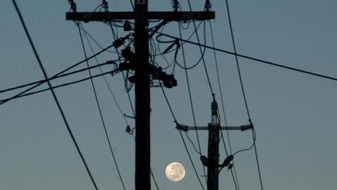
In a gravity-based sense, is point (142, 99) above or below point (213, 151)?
above

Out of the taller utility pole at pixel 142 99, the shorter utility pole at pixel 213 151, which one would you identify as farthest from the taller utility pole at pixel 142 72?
the shorter utility pole at pixel 213 151

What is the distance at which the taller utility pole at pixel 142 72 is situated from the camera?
1836 centimetres

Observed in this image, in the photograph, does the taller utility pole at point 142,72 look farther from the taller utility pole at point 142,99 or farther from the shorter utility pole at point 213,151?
the shorter utility pole at point 213,151

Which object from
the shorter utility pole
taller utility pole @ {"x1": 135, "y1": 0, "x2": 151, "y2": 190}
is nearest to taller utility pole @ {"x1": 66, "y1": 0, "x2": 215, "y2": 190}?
taller utility pole @ {"x1": 135, "y1": 0, "x2": 151, "y2": 190}

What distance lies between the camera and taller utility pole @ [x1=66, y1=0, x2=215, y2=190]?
18359 mm

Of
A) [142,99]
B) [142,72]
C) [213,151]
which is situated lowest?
[213,151]

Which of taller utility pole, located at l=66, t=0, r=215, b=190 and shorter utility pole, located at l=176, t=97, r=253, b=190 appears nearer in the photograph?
taller utility pole, located at l=66, t=0, r=215, b=190

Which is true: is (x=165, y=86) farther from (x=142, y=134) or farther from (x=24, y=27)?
(x=24, y=27)

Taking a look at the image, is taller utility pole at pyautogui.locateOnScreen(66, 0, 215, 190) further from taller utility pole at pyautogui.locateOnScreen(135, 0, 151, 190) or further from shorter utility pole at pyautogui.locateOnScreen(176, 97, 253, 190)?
shorter utility pole at pyautogui.locateOnScreen(176, 97, 253, 190)

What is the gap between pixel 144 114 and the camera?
18547 millimetres

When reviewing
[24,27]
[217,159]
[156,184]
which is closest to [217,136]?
[217,159]

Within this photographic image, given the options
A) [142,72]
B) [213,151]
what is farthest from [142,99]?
[213,151]

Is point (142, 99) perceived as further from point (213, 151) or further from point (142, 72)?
point (213, 151)

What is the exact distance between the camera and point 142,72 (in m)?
18.8
